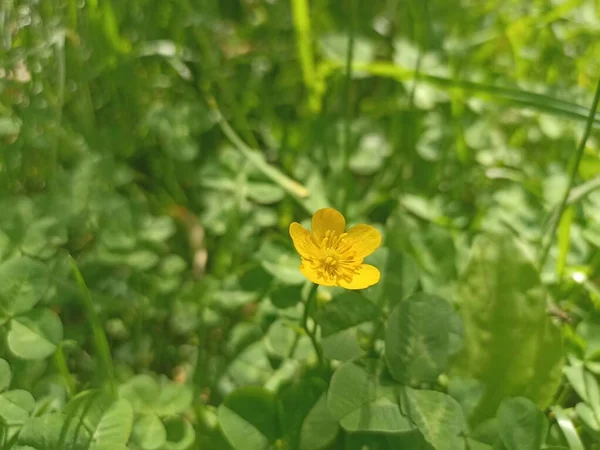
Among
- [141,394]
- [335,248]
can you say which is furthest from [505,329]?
[141,394]

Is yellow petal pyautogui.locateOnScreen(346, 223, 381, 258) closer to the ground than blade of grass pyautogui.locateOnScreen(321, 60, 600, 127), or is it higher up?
closer to the ground

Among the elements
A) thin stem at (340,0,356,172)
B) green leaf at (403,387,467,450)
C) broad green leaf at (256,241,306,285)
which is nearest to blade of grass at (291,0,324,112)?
thin stem at (340,0,356,172)

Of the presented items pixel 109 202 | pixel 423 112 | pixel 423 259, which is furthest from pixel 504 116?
pixel 109 202

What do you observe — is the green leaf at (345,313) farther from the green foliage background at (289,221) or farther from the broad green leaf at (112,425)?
the broad green leaf at (112,425)

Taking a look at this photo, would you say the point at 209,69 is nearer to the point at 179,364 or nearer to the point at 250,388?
the point at 179,364

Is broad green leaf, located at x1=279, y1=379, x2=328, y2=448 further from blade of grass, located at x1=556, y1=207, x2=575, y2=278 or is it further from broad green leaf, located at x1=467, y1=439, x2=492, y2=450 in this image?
blade of grass, located at x1=556, y1=207, x2=575, y2=278

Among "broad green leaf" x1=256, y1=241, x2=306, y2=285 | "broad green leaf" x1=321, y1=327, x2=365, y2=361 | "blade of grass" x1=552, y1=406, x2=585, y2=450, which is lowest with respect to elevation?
"blade of grass" x1=552, y1=406, x2=585, y2=450

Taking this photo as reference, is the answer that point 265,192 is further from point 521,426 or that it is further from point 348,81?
point 521,426
